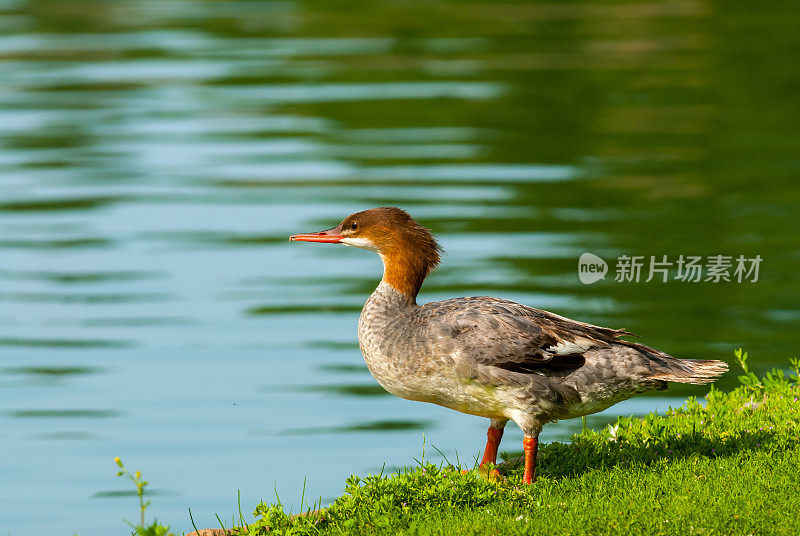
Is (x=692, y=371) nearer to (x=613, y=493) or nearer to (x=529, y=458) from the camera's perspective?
(x=613, y=493)

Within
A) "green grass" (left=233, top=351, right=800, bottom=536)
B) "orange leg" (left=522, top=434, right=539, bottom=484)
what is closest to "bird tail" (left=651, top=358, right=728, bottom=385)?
"green grass" (left=233, top=351, right=800, bottom=536)

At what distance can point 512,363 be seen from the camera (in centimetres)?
800

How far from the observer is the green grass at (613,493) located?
7.25 meters

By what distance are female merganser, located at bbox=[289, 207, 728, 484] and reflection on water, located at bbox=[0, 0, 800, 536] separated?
2.80 metres

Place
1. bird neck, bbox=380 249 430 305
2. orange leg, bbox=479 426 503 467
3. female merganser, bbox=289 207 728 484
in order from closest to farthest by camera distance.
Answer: female merganser, bbox=289 207 728 484, orange leg, bbox=479 426 503 467, bird neck, bbox=380 249 430 305

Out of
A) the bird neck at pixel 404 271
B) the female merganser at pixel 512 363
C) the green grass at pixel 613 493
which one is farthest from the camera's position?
the bird neck at pixel 404 271

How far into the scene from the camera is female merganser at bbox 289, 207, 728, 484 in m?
8.01

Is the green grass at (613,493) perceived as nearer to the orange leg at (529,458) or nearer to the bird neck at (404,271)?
the orange leg at (529,458)

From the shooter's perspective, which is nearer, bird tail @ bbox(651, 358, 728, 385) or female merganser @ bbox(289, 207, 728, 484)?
female merganser @ bbox(289, 207, 728, 484)

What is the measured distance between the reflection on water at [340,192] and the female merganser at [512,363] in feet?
9.18

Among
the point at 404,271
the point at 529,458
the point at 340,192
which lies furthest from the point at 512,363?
the point at 340,192

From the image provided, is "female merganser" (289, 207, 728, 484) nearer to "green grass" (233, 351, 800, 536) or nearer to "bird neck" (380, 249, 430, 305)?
"bird neck" (380, 249, 430, 305)

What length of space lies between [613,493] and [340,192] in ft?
42.7

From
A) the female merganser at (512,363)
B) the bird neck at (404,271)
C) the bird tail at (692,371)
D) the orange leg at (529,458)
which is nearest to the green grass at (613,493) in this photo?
the orange leg at (529,458)
